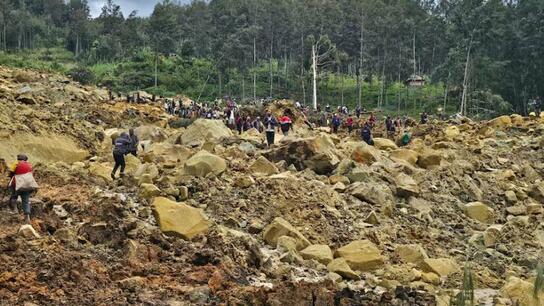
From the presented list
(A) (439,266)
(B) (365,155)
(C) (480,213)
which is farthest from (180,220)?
(C) (480,213)

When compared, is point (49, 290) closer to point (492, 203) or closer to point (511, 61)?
point (492, 203)

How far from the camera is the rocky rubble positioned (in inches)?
363

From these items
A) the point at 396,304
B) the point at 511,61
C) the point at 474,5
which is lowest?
the point at 396,304

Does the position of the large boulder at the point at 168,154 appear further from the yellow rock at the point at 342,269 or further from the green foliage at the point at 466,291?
the green foliage at the point at 466,291

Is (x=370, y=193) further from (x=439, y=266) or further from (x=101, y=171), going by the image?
(x=101, y=171)

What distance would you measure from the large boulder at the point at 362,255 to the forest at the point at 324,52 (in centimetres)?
3124

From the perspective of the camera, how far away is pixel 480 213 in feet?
53.6

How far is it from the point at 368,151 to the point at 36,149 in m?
8.87

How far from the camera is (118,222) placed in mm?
10750

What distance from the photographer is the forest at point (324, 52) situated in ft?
155

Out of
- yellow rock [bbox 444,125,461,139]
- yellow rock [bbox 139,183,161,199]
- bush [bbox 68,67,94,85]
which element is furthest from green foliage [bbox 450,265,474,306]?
bush [bbox 68,67,94,85]

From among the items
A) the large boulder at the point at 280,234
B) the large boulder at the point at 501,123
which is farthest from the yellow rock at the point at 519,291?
the large boulder at the point at 501,123

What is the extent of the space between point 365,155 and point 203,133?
4866 mm

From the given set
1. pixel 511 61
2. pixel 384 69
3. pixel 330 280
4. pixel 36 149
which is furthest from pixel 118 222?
pixel 384 69
